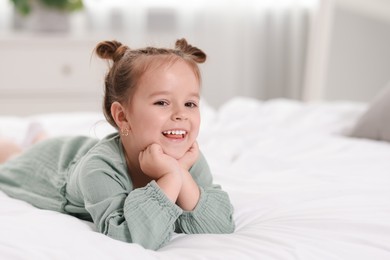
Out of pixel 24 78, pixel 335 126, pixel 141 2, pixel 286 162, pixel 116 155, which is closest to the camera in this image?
pixel 116 155

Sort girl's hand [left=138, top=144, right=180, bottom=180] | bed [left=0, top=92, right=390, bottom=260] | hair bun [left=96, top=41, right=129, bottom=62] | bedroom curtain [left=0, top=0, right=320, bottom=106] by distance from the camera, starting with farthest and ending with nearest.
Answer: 1. bedroom curtain [left=0, top=0, right=320, bottom=106]
2. hair bun [left=96, top=41, right=129, bottom=62]
3. girl's hand [left=138, top=144, right=180, bottom=180]
4. bed [left=0, top=92, right=390, bottom=260]

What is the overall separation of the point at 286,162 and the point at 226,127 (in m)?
0.53

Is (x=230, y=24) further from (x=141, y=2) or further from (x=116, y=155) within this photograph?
(x=116, y=155)

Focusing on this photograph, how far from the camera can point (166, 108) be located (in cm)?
109

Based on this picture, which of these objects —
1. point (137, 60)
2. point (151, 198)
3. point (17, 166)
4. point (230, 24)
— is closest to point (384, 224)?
point (151, 198)

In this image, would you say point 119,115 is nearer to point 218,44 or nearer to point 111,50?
point 111,50

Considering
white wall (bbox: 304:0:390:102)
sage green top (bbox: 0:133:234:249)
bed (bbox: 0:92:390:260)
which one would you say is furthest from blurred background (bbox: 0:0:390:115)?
sage green top (bbox: 0:133:234:249)

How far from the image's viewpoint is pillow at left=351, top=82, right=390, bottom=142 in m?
1.83

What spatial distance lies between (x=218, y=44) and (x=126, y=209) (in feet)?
9.17

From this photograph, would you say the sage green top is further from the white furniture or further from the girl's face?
the white furniture

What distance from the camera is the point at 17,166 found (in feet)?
4.77

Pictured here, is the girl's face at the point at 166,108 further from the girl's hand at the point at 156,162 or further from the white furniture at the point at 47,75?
the white furniture at the point at 47,75

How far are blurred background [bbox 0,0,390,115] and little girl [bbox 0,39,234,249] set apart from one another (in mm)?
1532

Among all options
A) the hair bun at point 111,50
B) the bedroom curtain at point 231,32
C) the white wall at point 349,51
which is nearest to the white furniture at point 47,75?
the bedroom curtain at point 231,32
